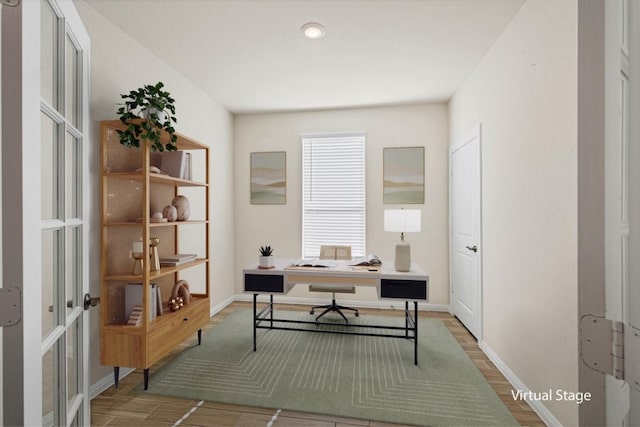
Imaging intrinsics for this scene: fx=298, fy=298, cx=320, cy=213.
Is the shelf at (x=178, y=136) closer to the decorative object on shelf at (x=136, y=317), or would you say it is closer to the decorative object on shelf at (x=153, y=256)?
the decorative object on shelf at (x=153, y=256)

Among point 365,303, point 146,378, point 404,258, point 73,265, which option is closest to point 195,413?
point 146,378

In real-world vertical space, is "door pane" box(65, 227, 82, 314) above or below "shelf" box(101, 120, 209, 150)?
below

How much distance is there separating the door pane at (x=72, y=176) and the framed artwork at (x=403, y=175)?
347 cm

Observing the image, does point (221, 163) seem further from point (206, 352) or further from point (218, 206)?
point (206, 352)

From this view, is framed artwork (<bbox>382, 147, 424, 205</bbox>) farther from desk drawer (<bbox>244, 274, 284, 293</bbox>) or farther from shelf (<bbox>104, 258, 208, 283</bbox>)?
shelf (<bbox>104, 258, 208, 283</bbox>)

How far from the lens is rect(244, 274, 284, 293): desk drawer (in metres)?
2.68

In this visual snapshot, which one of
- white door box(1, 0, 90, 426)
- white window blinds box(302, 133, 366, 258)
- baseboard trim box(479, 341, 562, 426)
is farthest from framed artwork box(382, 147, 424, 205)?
white door box(1, 0, 90, 426)

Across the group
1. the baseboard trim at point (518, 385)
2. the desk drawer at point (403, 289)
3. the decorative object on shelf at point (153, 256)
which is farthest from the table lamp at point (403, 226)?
the decorative object on shelf at point (153, 256)

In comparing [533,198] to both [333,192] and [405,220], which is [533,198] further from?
[333,192]

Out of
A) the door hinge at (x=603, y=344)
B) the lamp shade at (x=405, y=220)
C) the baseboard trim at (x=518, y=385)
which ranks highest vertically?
the lamp shade at (x=405, y=220)

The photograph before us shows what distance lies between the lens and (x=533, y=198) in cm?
204

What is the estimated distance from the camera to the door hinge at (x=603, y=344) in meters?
0.61

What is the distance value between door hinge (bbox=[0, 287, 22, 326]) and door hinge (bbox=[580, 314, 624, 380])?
1332 millimetres

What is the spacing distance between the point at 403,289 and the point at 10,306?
2.30m
